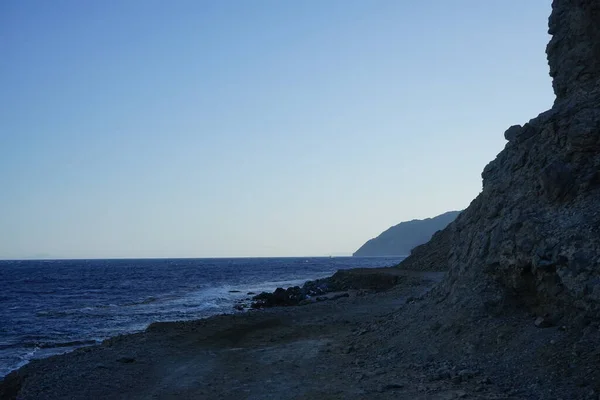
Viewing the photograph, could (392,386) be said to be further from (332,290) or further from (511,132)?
(332,290)

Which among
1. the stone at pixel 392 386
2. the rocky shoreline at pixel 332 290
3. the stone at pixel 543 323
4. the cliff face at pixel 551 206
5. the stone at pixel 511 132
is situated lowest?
the rocky shoreline at pixel 332 290

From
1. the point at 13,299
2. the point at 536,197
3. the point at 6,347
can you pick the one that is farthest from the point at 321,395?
the point at 13,299

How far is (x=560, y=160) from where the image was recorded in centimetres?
1356

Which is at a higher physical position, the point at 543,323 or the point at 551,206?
the point at 551,206

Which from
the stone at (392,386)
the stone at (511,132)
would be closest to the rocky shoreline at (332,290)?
the stone at (511,132)

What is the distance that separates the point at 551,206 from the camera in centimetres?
1310

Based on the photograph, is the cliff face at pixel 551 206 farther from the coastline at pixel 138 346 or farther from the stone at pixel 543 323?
the coastline at pixel 138 346

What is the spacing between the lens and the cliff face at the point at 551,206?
11641 millimetres

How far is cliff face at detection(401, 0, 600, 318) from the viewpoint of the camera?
11.6m

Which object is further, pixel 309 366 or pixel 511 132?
pixel 511 132

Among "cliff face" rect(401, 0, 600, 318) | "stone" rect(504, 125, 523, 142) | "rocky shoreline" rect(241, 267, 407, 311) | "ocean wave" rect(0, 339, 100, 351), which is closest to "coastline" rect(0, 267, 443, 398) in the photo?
"ocean wave" rect(0, 339, 100, 351)

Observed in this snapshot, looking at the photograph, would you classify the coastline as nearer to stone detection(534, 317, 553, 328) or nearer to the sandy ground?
the sandy ground

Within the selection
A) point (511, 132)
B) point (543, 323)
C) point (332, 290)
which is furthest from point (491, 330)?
point (332, 290)

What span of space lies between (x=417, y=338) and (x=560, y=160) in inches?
249
